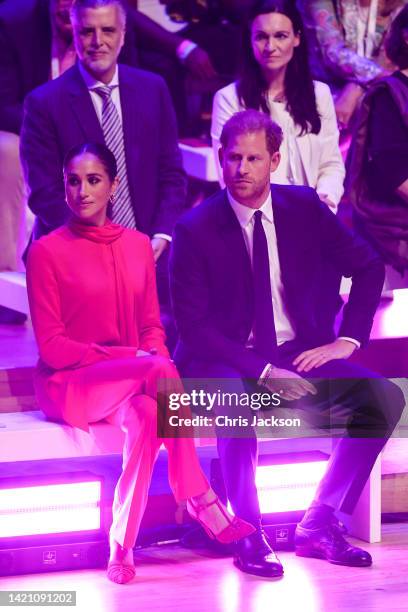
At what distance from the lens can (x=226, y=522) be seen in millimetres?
3781

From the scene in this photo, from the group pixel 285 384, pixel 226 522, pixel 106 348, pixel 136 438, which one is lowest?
pixel 226 522

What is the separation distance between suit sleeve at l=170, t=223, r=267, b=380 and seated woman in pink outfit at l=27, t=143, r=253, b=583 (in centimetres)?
9

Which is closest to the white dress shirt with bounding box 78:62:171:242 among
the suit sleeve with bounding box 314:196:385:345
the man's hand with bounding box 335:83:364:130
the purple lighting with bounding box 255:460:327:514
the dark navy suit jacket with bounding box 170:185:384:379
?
the dark navy suit jacket with bounding box 170:185:384:379

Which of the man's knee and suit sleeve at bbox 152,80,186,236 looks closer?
the man's knee

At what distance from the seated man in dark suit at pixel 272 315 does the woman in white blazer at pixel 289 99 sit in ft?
1.82

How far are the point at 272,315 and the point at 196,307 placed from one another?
216 mm

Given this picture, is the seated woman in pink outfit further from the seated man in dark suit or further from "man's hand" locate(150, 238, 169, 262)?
"man's hand" locate(150, 238, 169, 262)

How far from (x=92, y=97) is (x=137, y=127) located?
0.55ft

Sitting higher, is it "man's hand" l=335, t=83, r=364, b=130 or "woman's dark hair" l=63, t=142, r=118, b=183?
"man's hand" l=335, t=83, r=364, b=130

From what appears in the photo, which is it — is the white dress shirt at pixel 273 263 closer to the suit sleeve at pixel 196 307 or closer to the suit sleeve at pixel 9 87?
the suit sleeve at pixel 196 307

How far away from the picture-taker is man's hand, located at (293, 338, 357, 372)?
3.95 meters

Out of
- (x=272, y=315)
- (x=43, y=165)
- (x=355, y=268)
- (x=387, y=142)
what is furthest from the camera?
(x=387, y=142)

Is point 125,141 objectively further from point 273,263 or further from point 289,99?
point 273,263

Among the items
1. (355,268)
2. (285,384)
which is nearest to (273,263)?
(355,268)
